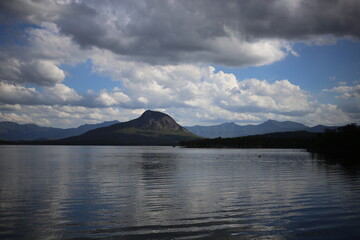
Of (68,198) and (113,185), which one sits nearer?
(68,198)

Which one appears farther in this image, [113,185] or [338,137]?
[338,137]

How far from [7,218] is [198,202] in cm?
1948

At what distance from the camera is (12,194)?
39406 millimetres

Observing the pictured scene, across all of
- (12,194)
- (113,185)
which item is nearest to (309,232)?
(113,185)

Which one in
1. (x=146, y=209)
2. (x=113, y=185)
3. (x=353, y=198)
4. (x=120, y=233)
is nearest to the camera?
(x=120, y=233)

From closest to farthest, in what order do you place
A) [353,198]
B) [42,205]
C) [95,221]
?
[95,221]
[42,205]
[353,198]

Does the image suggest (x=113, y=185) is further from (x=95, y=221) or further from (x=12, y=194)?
(x=95, y=221)

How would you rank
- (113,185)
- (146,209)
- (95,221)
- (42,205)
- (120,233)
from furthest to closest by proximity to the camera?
(113,185)
(42,205)
(146,209)
(95,221)
(120,233)

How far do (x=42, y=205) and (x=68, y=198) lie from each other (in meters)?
4.62

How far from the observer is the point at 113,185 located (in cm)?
4878

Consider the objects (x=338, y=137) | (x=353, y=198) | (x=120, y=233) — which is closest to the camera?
(x=120, y=233)

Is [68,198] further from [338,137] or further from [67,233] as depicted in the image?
[338,137]

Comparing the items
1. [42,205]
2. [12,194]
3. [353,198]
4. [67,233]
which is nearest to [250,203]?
[353,198]

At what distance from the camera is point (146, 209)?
1200 inches
